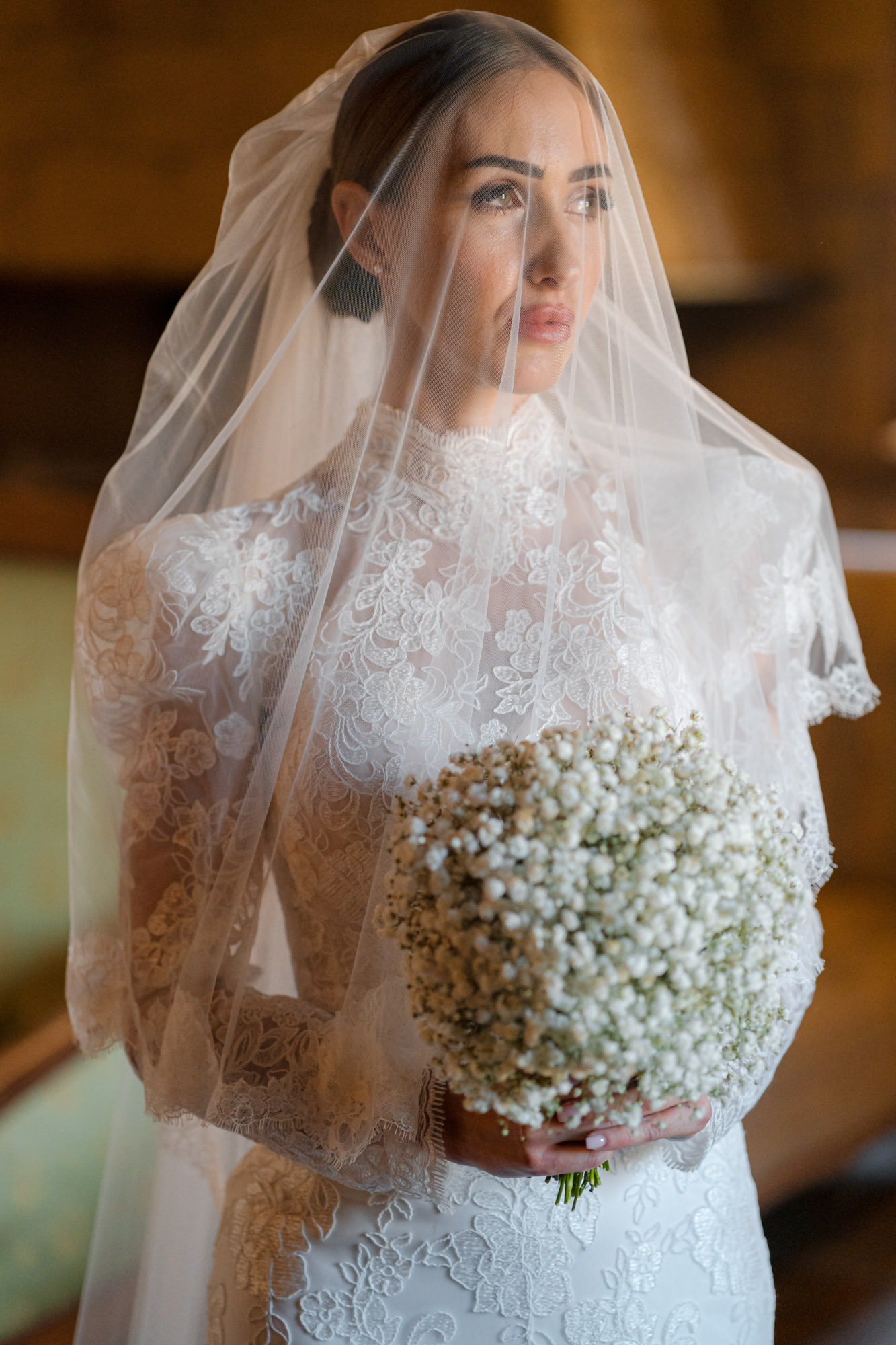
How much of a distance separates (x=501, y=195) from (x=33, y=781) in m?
1.73

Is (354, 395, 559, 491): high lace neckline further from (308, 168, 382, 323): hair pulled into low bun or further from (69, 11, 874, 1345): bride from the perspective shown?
(308, 168, 382, 323): hair pulled into low bun

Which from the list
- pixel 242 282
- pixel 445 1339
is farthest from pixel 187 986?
pixel 242 282

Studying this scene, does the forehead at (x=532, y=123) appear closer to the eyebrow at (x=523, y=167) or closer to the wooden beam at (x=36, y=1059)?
the eyebrow at (x=523, y=167)

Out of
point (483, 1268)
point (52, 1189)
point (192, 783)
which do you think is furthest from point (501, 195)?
point (52, 1189)

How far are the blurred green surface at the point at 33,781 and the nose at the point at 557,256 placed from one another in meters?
1.56

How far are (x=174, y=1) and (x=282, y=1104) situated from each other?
282cm

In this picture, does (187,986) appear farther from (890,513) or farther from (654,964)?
(890,513)

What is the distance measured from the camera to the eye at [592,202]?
3.32 feet

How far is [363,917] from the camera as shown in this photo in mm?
1008

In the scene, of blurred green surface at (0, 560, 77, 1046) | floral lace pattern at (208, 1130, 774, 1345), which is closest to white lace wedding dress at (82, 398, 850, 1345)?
floral lace pattern at (208, 1130, 774, 1345)

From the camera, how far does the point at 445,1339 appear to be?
1.00m

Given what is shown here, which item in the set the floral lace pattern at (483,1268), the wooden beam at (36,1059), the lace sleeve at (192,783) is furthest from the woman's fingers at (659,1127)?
the wooden beam at (36,1059)

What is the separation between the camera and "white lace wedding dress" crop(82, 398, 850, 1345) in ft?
3.27

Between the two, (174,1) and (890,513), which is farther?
(890,513)
